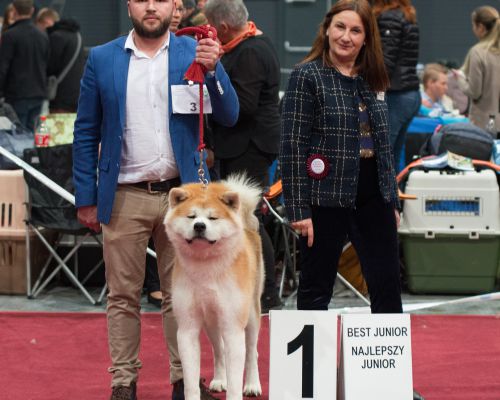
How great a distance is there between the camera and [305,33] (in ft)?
48.0

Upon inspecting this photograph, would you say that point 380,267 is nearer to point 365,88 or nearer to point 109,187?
point 365,88

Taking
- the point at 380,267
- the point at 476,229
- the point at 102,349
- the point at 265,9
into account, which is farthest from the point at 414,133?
the point at 265,9

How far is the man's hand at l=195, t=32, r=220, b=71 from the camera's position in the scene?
407 cm

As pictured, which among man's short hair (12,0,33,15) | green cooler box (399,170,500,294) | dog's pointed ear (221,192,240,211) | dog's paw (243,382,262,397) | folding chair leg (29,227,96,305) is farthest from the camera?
man's short hair (12,0,33,15)

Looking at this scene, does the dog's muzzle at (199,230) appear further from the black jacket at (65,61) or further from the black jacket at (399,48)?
the black jacket at (65,61)

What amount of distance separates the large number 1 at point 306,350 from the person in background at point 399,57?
3056mm

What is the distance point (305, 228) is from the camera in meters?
4.23

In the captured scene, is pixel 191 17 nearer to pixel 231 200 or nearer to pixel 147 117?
pixel 147 117

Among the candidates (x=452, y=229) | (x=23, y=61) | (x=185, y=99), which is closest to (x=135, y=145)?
(x=185, y=99)

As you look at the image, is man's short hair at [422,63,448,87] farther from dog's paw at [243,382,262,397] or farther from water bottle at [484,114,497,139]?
dog's paw at [243,382,262,397]

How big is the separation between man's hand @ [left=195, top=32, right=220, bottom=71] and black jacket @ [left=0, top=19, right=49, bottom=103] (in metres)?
6.69

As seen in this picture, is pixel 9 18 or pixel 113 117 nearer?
pixel 113 117

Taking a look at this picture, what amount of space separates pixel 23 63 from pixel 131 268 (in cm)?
656

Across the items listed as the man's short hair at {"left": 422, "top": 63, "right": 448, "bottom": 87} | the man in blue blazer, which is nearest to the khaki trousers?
the man in blue blazer
